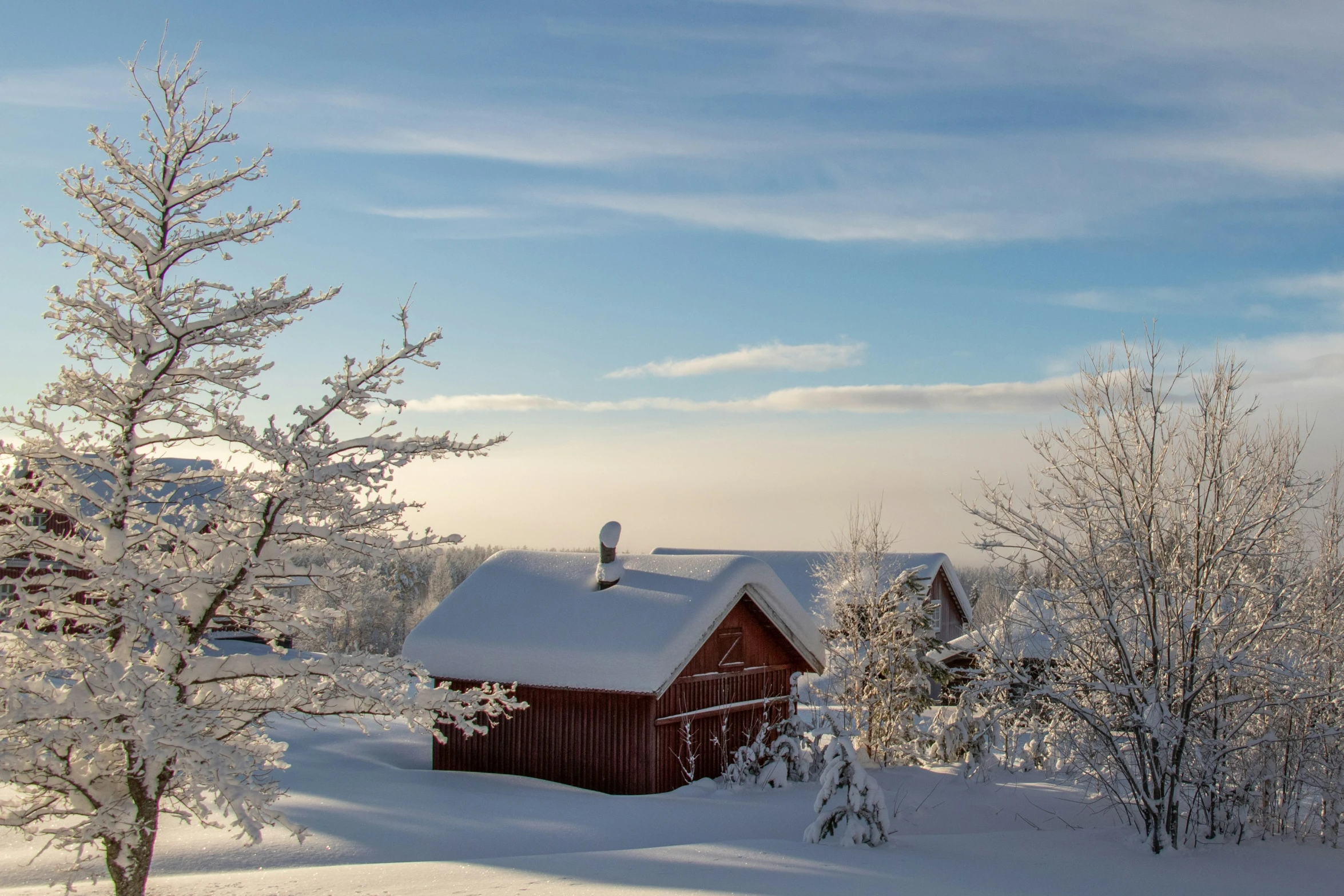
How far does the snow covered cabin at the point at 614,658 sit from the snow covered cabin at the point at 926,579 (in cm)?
1535

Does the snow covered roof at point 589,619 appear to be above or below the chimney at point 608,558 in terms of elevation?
below

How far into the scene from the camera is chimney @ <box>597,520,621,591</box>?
19484 mm

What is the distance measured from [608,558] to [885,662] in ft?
24.9

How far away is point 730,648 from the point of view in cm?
1983

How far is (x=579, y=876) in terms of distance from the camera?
10.9 m

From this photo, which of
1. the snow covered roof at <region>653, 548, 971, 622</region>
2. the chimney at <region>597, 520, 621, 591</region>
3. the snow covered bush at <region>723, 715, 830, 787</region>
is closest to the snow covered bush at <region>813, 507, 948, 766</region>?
the snow covered bush at <region>723, 715, 830, 787</region>

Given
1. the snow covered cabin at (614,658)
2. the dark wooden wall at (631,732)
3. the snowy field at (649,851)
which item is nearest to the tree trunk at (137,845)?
Result: the snowy field at (649,851)

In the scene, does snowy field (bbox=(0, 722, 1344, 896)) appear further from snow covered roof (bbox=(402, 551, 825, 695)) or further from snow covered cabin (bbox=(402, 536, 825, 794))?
snow covered roof (bbox=(402, 551, 825, 695))

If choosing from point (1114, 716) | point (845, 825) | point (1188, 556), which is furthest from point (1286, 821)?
point (845, 825)

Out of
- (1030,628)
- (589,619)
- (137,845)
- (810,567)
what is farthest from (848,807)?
(810,567)

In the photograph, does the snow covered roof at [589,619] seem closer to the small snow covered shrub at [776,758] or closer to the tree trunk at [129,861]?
the small snow covered shrub at [776,758]

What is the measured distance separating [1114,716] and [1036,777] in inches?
353

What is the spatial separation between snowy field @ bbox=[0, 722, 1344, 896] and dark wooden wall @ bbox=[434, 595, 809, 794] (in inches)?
20.3

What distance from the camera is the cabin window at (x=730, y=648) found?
1956 cm
